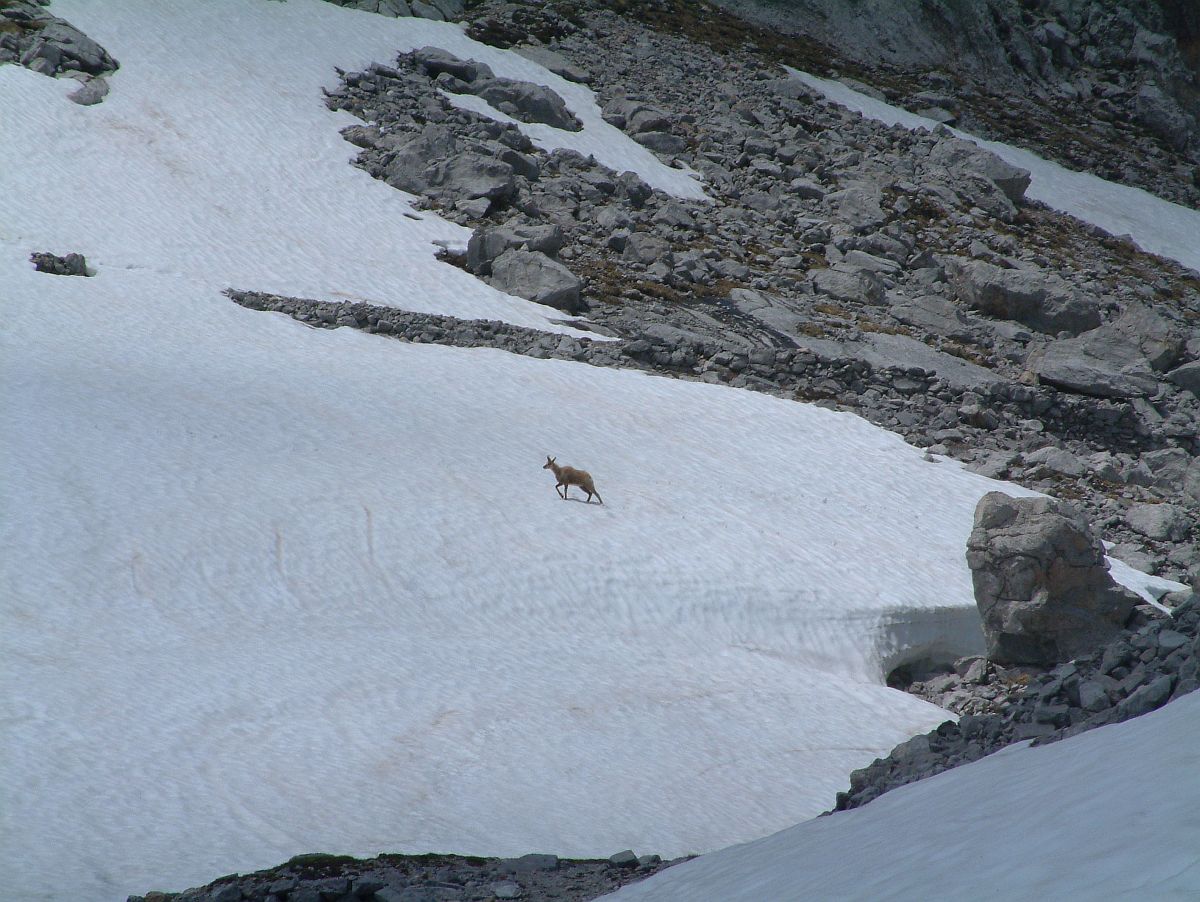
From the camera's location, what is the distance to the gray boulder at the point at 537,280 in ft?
97.9

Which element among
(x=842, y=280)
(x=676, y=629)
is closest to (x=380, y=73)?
(x=842, y=280)

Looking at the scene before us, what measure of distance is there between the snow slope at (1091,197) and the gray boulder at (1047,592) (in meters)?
36.8

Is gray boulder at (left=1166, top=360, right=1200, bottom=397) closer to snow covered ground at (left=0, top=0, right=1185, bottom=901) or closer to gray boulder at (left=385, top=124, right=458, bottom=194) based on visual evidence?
snow covered ground at (left=0, top=0, right=1185, bottom=901)

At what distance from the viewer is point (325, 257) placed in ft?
96.2

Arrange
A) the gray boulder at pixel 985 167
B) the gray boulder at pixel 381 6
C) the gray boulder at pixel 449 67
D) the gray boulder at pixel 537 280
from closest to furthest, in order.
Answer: the gray boulder at pixel 537 280, the gray boulder at pixel 449 67, the gray boulder at pixel 381 6, the gray boulder at pixel 985 167

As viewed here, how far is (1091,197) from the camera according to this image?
51.4 meters

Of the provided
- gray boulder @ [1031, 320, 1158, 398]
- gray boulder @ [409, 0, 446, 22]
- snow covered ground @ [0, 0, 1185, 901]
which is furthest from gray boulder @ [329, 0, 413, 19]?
gray boulder @ [1031, 320, 1158, 398]

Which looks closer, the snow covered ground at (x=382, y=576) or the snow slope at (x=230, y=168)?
the snow covered ground at (x=382, y=576)

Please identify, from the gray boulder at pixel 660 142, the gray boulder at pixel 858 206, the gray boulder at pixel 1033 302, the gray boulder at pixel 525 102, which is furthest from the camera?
the gray boulder at pixel 660 142

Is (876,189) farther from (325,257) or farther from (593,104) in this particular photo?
(325,257)

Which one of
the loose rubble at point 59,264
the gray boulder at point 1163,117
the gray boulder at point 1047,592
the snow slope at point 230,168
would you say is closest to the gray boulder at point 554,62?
the snow slope at point 230,168

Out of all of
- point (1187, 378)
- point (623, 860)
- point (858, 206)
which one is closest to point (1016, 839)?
point (623, 860)

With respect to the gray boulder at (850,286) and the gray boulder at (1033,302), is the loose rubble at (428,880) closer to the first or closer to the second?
the gray boulder at (850,286)

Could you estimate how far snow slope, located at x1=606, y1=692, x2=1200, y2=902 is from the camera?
4.99 m
